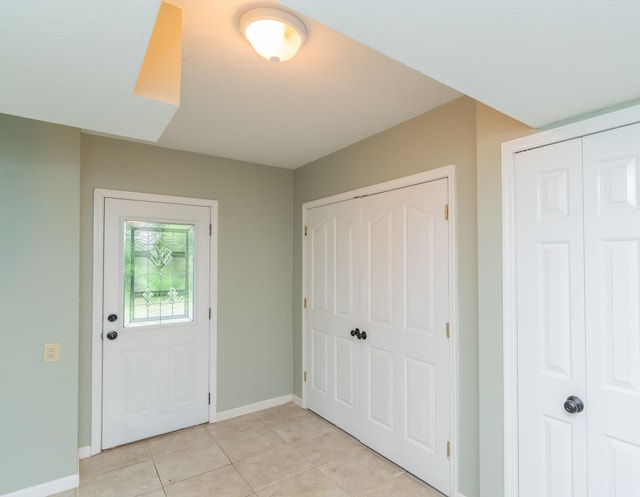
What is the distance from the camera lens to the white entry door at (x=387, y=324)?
89.7 inches

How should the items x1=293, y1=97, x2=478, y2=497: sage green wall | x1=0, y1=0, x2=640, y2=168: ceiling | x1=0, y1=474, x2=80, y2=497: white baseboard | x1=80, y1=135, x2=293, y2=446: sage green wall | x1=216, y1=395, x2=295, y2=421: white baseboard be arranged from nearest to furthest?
x1=0, y1=0, x2=640, y2=168: ceiling → x1=293, y1=97, x2=478, y2=497: sage green wall → x1=0, y1=474, x2=80, y2=497: white baseboard → x1=80, y1=135, x2=293, y2=446: sage green wall → x1=216, y1=395, x2=295, y2=421: white baseboard

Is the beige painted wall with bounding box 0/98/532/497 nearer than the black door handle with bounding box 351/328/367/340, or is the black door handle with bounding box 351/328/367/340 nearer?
the beige painted wall with bounding box 0/98/532/497

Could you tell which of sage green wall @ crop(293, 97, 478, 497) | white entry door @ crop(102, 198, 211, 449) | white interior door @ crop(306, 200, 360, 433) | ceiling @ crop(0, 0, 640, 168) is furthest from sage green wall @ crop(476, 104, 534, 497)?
white entry door @ crop(102, 198, 211, 449)

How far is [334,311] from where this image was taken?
321 centimetres

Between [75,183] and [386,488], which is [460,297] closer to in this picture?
[386,488]

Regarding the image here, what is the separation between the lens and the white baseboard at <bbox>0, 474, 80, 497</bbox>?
2172mm

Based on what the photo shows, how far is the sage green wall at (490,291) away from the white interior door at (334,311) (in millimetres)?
1173

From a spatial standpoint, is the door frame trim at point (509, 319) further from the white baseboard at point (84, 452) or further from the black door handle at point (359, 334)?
the white baseboard at point (84, 452)

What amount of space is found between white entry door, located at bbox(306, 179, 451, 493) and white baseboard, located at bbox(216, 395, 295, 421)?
0.37 m

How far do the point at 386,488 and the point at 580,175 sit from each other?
2.16 metres

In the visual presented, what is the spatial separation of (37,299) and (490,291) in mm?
2793

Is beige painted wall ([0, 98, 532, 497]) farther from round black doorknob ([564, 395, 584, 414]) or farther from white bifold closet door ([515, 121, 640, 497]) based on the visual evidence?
round black doorknob ([564, 395, 584, 414])

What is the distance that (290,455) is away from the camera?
8.79ft

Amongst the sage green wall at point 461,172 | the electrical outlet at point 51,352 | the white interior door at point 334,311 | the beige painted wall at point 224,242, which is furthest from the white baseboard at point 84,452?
the sage green wall at point 461,172
